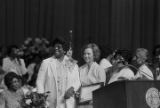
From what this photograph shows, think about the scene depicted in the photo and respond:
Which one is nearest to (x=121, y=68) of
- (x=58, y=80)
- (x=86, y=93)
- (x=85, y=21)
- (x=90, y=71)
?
(x=90, y=71)

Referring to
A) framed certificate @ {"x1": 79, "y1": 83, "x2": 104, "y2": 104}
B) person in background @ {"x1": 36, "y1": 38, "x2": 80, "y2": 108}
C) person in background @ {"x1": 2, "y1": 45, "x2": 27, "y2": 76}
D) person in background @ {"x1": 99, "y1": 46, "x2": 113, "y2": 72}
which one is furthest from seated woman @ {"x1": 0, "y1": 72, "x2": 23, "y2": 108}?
person in background @ {"x1": 2, "y1": 45, "x2": 27, "y2": 76}

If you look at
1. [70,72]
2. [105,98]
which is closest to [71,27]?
[70,72]

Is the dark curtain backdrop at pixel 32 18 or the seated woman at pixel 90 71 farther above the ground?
the dark curtain backdrop at pixel 32 18

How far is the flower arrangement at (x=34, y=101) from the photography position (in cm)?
871

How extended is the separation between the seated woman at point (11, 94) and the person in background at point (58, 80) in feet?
1.33

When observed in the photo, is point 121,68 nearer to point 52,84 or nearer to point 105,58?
point 52,84

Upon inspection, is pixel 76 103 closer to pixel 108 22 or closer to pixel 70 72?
pixel 70 72

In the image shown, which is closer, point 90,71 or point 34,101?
point 34,101

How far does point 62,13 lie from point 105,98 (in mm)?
10076

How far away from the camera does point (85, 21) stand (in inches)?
677

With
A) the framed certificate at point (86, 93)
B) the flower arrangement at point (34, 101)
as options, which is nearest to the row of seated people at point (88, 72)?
the framed certificate at point (86, 93)

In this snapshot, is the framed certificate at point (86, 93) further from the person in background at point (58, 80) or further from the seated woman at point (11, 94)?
the seated woman at point (11, 94)

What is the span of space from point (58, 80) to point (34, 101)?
109cm

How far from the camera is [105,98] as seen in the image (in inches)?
296
